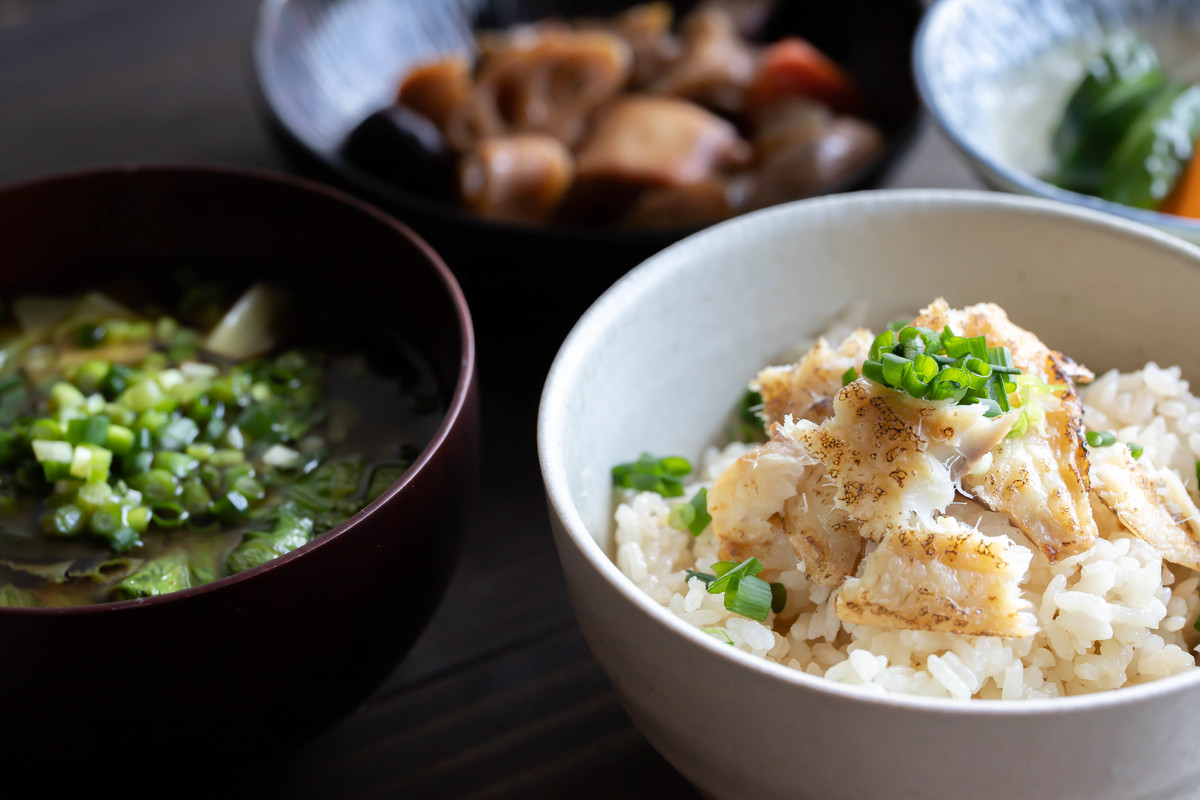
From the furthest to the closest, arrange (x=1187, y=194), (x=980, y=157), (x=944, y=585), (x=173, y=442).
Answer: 1. (x=1187, y=194)
2. (x=980, y=157)
3. (x=173, y=442)
4. (x=944, y=585)

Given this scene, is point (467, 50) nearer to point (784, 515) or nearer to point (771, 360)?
point (771, 360)

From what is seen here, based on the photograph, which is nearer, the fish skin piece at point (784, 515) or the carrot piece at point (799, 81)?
the fish skin piece at point (784, 515)

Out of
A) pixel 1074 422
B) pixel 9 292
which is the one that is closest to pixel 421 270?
pixel 9 292

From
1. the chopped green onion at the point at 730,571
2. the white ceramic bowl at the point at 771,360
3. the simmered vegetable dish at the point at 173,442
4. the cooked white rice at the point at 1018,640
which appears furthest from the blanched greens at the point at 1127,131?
the simmered vegetable dish at the point at 173,442

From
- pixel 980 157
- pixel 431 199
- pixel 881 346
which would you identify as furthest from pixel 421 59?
pixel 881 346

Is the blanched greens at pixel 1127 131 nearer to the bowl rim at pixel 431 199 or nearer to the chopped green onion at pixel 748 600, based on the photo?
the bowl rim at pixel 431 199

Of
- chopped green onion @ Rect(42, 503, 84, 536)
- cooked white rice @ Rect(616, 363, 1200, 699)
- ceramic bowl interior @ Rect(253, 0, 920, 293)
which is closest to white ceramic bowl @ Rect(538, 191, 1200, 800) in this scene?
cooked white rice @ Rect(616, 363, 1200, 699)

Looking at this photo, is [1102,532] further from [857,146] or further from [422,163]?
[422,163]
